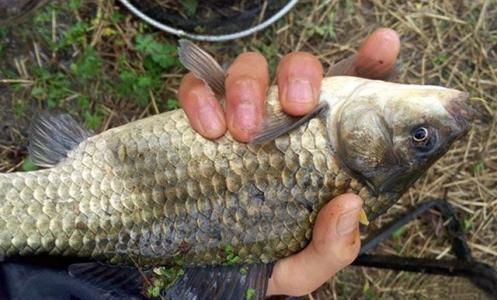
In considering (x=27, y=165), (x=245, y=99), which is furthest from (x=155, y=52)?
(x=245, y=99)

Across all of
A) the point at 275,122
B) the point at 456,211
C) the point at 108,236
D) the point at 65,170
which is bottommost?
the point at 456,211

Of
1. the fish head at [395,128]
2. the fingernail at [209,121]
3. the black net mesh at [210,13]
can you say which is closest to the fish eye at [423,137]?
the fish head at [395,128]

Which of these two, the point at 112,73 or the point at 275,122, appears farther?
the point at 112,73

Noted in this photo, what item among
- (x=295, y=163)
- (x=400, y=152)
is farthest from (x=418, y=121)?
(x=295, y=163)

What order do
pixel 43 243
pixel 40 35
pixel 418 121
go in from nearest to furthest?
pixel 418 121 < pixel 43 243 < pixel 40 35

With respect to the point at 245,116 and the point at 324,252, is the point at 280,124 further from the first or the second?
the point at 324,252

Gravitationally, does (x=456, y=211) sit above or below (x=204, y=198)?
below

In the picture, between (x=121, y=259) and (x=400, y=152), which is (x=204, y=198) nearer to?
(x=121, y=259)
